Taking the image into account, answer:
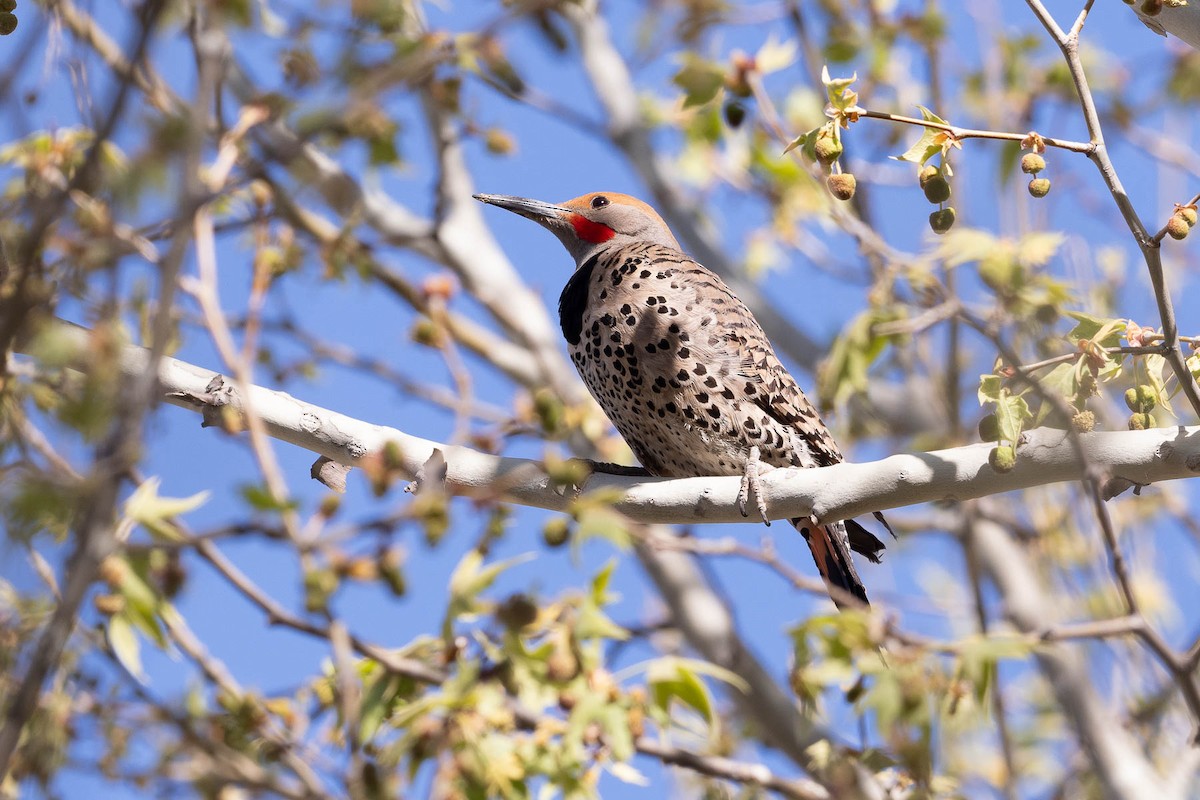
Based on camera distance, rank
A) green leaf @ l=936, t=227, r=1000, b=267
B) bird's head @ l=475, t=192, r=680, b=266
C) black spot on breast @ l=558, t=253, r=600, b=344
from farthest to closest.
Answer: bird's head @ l=475, t=192, r=680, b=266 < black spot on breast @ l=558, t=253, r=600, b=344 < green leaf @ l=936, t=227, r=1000, b=267

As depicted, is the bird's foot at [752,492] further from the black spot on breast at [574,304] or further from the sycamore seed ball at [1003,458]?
the black spot on breast at [574,304]

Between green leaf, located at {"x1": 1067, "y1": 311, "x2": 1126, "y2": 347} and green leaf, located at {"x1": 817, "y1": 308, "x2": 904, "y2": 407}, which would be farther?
green leaf, located at {"x1": 817, "y1": 308, "x2": 904, "y2": 407}

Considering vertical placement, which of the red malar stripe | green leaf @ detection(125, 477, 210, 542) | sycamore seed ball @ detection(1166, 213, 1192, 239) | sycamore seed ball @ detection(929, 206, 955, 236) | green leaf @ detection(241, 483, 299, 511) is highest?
sycamore seed ball @ detection(1166, 213, 1192, 239)

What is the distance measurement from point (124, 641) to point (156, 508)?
32cm

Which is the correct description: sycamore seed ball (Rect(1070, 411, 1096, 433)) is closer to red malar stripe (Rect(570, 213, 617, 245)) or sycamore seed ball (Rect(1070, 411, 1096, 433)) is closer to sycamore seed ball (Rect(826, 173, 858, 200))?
sycamore seed ball (Rect(826, 173, 858, 200))

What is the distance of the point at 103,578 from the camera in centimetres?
281

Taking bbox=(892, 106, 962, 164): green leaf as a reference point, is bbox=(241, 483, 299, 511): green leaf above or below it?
below

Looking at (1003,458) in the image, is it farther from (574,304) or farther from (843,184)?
(574,304)

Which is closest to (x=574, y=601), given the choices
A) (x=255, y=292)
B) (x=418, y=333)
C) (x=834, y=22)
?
(x=418, y=333)

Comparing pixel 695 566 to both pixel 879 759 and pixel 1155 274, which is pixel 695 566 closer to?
pixel 879 759

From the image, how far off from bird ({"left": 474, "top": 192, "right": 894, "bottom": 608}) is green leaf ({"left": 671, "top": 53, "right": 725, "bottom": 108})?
2.27 ft

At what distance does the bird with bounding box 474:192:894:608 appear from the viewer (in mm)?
4418

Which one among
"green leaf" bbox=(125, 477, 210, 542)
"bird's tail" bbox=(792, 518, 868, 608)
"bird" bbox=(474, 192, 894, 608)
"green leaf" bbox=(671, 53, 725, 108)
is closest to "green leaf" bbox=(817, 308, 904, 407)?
"bird" bbox=(474, 192, 894, 608)

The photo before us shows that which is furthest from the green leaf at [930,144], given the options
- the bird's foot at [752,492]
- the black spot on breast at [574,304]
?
the black spot on breast at [574,304]
